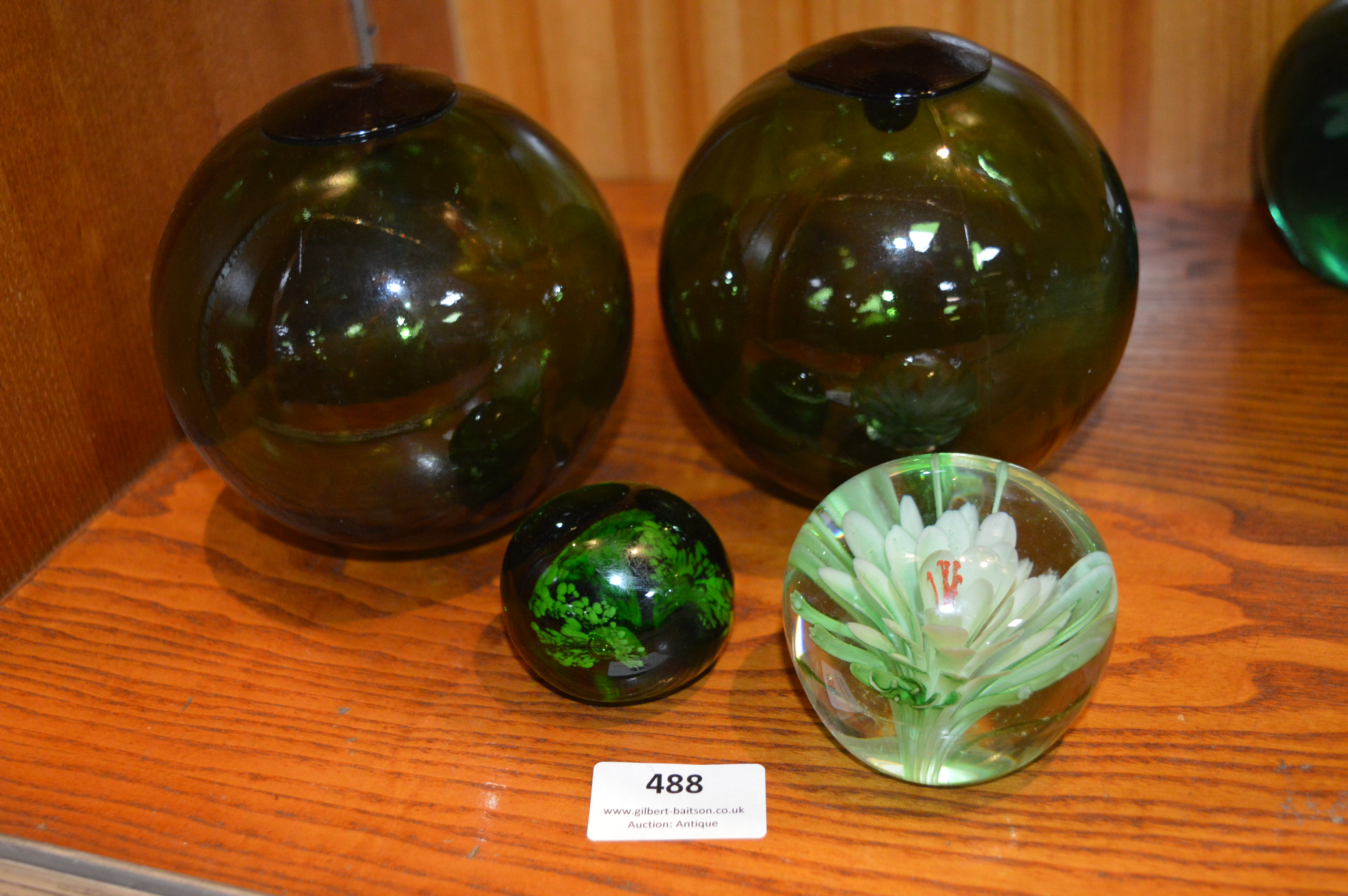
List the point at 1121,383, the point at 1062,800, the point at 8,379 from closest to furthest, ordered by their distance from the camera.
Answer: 1. the point at 1062,800
2. the point at 8,379
3. the point at 1121,383

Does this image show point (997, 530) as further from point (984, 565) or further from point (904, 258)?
point (904, 258)

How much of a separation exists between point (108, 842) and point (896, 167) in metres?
0.45

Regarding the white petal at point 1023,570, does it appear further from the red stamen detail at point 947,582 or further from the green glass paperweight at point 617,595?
the green glass paperweight at point 617,595

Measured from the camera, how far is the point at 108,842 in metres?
0.48

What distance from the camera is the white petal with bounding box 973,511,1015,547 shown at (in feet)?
1.56

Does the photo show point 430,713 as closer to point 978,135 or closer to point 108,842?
point 108,842

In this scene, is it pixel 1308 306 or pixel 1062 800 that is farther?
pixel 1308 306

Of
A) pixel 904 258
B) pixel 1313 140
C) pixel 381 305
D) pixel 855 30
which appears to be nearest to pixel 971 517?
pixel 904 258

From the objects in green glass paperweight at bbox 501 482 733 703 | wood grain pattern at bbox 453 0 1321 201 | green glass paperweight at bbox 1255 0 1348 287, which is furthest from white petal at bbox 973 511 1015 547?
wood grain pattern at bbox 453 0 1321 201

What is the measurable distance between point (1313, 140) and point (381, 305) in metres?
0.60

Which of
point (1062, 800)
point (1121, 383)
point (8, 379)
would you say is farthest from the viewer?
point (1121, 383)

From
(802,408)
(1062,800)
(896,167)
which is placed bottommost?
(1062,800)

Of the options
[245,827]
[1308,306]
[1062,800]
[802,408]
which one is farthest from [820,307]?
[1308,306]

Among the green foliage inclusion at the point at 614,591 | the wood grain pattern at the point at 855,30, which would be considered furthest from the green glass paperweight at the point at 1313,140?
the green foliage inclusion at the point at 614,591
